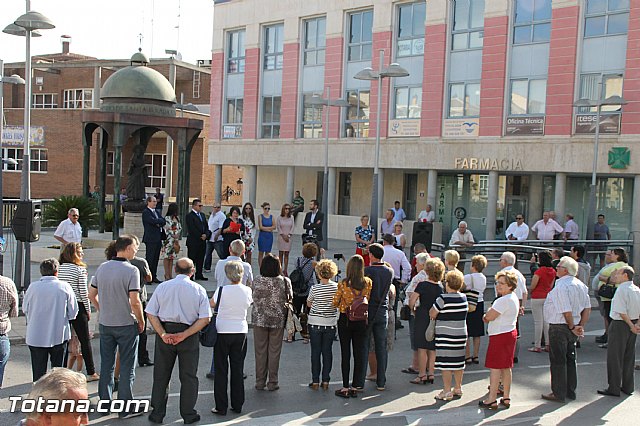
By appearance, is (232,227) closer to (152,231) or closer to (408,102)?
(152,231)

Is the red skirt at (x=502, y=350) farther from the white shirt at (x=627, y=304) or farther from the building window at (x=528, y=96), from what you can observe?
the building window at (x=528, y=96)

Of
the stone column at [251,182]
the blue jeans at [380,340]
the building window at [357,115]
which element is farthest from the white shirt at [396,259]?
the stone column at [251,182]

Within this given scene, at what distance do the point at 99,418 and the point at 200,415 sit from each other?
100 centimetres

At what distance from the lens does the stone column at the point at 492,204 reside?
26.7 m

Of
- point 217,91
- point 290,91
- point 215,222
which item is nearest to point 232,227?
point 215,222

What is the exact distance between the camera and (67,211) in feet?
66.9

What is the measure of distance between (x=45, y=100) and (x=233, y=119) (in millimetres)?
27265

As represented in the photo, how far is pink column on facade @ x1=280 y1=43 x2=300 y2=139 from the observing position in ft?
106

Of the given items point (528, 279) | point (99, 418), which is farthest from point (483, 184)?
point (99, 418)

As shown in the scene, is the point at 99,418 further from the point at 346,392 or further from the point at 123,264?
the point at 346,392

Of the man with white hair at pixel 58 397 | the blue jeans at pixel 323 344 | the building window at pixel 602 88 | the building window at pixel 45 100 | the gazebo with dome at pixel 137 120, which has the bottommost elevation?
the blue jeans at pixel 323 344

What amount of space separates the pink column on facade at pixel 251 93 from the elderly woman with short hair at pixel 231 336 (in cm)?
2657

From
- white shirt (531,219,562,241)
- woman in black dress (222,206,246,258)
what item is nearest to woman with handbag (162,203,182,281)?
woman in black dress (222,206,246,258)

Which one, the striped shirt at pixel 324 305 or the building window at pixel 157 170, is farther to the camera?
the building window at pixel 157 170
